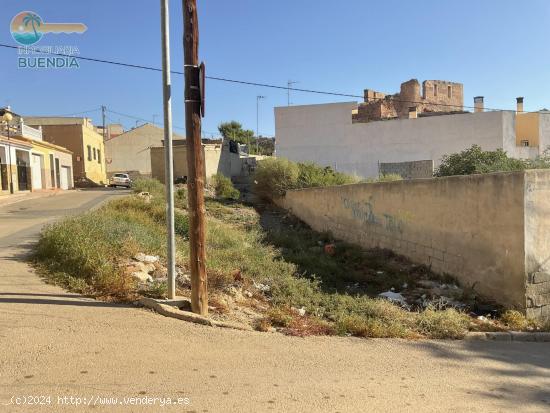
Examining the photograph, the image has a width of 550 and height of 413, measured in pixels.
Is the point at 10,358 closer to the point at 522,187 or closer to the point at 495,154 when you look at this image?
the point at 522,187

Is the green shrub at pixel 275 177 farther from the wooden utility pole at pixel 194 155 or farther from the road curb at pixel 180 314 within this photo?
the road curb at pixel 180 314

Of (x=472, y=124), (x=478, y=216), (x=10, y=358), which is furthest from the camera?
(x=472, y=124)

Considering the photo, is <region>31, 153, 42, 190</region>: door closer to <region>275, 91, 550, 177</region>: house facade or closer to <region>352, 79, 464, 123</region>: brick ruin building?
<region>275, 91, 550, 177</region>: house facade

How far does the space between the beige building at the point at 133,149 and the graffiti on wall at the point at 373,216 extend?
40.0 metres

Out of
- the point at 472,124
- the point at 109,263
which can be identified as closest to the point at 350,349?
the point at 109,263

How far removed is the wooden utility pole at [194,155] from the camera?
552 cm

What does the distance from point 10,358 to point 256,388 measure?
7.50ft

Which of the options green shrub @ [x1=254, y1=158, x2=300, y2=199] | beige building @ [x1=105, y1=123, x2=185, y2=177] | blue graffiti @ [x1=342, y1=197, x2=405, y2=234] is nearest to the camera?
blue graffiti @ [x1=342, y1=197, x2=405, y2=234]

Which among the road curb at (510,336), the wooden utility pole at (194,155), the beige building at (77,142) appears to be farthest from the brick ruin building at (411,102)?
the wooden utility pole at (194,155)

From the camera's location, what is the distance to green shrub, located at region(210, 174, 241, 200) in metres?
25.3

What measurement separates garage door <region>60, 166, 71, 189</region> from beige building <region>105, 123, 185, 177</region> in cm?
1138

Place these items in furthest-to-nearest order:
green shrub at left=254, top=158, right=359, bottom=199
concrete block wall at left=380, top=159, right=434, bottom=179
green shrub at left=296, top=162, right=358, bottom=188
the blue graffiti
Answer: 1. concrete block wall at left=380, top=159, right=434, bottom=179
2. green shrub at left=254, top=158, right=359, bottom=199
3. green shrub at left=296, top=162, right=358, bottom=188
4. the blue graffiti

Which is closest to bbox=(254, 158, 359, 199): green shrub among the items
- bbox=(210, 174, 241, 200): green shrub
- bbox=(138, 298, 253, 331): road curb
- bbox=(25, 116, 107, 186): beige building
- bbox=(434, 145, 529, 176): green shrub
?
bbox=(210, 174, 241, 200): green shrub

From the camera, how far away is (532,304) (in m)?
6.78
